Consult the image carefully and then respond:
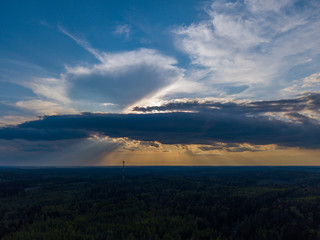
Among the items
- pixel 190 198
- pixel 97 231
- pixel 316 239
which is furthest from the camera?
pixel 190 198

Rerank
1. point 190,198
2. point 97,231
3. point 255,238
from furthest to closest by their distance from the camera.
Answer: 1. point 190,198
2. point 97,231
3. point 255,238

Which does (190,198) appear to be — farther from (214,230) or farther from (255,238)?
(255,238)

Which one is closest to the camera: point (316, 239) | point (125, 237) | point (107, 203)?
point (316, 239)

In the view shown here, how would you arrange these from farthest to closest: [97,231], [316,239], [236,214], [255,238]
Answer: [236,214], [97,231], [255,238], [316,239]

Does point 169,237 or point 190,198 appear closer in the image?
point 169,237

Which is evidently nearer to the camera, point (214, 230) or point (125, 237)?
point (125, 237)

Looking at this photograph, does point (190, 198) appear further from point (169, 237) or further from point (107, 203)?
point (169, 237)

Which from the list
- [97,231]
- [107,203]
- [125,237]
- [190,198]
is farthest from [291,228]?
[107,203]

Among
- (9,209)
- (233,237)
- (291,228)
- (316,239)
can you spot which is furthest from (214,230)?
(9,209)
